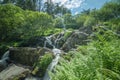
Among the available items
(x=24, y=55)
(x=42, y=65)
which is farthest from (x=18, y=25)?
(x=42, y=65)

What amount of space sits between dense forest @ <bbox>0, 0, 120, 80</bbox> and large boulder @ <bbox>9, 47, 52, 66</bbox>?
0.41 ft

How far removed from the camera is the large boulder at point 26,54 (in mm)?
21006

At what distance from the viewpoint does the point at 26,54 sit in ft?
74.1

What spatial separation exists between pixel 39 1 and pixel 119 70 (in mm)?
74699

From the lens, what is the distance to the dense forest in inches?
76.9

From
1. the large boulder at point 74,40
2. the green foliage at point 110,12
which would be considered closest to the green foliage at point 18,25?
the green foliage at point 110,12

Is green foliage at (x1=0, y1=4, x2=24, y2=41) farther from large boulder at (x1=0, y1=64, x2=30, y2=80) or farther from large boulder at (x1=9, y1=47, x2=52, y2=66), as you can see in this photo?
large boulder at (x1=0, y1=64, x2=30, y2=80)

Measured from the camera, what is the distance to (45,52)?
19.9 meters

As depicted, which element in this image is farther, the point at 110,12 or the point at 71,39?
the point at 110,12

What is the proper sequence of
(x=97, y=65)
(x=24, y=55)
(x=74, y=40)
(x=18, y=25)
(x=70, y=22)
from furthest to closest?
(x=70, y=22) → (x=18, y=25) → (x=74, y=40) → (x=24, y=55) → (x=97, y=65)

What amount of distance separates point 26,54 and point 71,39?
13.1 ft

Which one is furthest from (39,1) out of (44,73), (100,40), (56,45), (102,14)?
(100,40)

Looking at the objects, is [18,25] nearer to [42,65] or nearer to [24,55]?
[24,55]

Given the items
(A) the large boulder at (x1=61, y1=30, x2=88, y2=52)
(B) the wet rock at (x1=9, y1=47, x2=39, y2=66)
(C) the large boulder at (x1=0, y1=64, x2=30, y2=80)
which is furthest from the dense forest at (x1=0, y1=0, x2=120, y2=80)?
Result: (C) the large boulder at (x1=0, y1=64, x2=30, y2=80)
